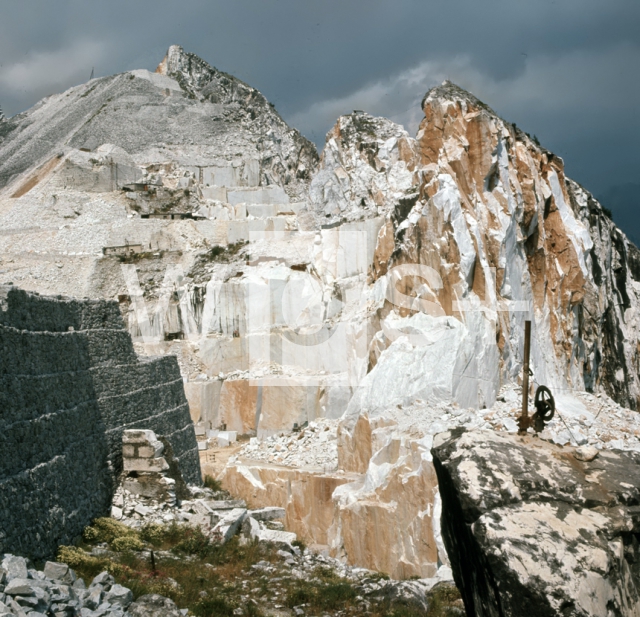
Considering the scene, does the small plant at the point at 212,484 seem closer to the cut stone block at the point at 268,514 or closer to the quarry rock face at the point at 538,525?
the cut stone block at the point at 268,514

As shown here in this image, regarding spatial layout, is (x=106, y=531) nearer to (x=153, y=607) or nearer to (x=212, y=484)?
(x=153, y=607)

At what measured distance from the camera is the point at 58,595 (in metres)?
6.69

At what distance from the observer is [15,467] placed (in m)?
9.08

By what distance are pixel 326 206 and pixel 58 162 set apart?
2150 cm

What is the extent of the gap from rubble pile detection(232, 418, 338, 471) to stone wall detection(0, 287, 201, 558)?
5.26 m

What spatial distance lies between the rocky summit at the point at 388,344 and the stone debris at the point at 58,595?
234 centimetres

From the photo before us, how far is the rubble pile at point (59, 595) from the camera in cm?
622

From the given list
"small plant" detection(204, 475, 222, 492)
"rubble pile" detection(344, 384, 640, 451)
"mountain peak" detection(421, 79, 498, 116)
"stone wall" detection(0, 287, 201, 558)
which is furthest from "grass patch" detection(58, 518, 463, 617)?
"mountain peak" detection(421, 79, 498, 116)

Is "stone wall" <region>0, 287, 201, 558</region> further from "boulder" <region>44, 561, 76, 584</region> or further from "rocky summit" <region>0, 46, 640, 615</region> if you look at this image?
"boulder" <region>44, 561, 76, 584</region>

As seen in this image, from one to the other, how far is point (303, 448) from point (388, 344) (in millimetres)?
3880

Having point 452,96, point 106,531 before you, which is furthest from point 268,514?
point 452,96

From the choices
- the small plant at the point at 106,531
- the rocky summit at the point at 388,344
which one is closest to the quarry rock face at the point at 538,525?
the rocky summit at the point at 388,344

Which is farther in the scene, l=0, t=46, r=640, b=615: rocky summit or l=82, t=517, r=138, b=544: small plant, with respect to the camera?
l=82, t=517, r=138, b=544: small plant

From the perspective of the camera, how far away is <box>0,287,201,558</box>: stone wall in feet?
30.0
